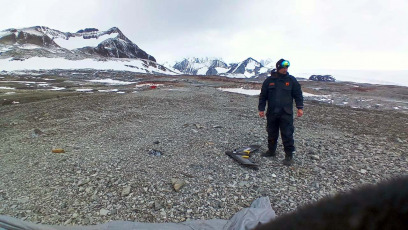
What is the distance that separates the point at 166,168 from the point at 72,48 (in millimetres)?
179273

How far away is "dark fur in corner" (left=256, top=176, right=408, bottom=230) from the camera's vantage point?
0.75 metres

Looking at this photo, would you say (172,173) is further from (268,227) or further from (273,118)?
(268,227)

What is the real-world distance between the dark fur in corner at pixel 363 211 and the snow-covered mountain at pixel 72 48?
107 meters

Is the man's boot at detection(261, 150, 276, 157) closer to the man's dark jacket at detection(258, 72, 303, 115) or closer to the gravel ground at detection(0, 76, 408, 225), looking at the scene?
the gravel ground at detection(0, 76, 408, 225)

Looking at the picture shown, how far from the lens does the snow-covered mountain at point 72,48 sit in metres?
103

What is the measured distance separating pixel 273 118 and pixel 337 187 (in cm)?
187

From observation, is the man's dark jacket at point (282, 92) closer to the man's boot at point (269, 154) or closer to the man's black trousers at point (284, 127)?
the man's black trousers at point (284, 127)

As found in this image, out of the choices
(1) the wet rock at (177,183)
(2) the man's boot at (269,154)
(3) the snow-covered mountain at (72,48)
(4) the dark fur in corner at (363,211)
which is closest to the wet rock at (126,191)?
(1) the wet rock at (177,183)

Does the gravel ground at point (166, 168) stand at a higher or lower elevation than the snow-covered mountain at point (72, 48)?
lower

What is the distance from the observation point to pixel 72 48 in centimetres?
15912

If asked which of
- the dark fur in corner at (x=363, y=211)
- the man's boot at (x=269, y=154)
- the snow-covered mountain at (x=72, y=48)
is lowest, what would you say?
the man's boot at (x=269, y=154)

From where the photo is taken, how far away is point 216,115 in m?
11.6

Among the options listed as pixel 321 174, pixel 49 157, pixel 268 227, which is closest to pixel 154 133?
pixel 49 157

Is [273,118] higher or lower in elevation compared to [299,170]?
higher
